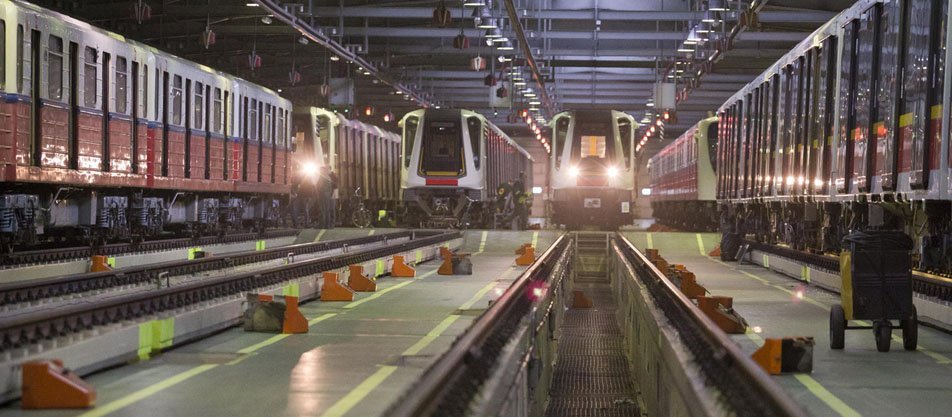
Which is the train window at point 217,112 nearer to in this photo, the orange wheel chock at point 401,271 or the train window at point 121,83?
the train window at point 121,83

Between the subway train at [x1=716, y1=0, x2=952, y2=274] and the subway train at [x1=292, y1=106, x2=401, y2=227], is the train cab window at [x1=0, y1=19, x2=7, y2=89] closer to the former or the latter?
the subway train at [x1=716, y1=0, x2=952, y2=274]

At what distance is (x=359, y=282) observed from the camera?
17.0m

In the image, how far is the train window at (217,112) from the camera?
2705 centimetres

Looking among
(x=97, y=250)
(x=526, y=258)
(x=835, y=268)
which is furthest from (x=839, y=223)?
(x=97, y=250)

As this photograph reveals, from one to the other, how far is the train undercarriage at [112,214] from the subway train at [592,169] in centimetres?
862

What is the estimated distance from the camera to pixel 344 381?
8406mm

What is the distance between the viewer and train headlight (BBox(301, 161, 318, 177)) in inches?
1484

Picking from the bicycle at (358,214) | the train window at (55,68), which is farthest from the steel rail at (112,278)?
the bicycle at (358,214)

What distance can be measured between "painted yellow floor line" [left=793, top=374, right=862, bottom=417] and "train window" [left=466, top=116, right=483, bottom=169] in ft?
97.2

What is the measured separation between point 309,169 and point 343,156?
2853 millimetres

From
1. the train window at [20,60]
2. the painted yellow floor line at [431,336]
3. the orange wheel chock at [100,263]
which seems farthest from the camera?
the orange wheel chock at [100,263]

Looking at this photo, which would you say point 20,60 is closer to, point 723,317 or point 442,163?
point 723,317

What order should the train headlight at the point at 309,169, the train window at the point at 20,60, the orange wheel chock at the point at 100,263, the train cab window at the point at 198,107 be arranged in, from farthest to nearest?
1. the train headlight at the point at 309,169
2. the train cab window at the point at 198,107
3. the orange wheel chock at the point at 100,263
4. the train window at the point at 20,60

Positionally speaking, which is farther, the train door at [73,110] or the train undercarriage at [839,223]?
the train door at [73,110]
